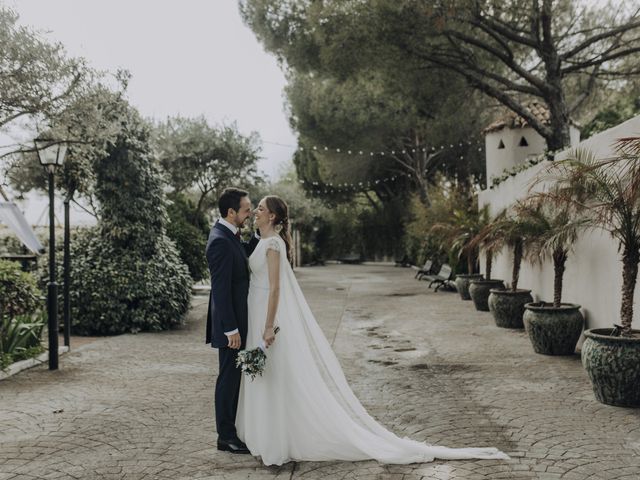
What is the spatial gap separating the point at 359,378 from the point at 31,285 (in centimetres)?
508

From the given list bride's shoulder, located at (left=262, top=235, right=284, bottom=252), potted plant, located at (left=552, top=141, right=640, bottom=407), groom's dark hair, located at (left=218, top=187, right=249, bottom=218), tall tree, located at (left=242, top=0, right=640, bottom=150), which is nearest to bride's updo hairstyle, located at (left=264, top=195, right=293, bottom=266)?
bride's shoulder, located at (left=262, top=235, right=284, bottom=252)

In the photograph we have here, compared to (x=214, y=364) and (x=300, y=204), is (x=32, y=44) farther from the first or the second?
(x=300, y=204)

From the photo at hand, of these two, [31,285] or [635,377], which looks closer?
[635,377]

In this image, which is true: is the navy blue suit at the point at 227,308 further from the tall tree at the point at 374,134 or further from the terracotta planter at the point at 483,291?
the tall tree at the point at 374,134

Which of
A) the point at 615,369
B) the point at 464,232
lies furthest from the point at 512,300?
the point at 615,369

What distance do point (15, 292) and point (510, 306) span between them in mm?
7720

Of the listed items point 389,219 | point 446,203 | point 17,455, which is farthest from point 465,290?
point 389,219

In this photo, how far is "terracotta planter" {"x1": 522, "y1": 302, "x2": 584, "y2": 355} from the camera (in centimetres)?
779

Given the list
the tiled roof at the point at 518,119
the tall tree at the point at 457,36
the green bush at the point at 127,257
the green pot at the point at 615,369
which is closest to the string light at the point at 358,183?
the tiled roof at the point at 518,119

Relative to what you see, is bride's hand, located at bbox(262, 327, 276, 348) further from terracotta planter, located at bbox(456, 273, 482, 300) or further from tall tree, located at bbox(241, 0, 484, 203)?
terracotta planter, located at bbox(456, 273, 482, 300)

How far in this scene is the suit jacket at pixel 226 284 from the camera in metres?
4.23

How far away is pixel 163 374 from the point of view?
7.32 meters

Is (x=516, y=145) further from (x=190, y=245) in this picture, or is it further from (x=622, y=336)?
(x=622, y=336)

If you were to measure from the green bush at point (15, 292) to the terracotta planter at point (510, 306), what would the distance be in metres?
7.40
